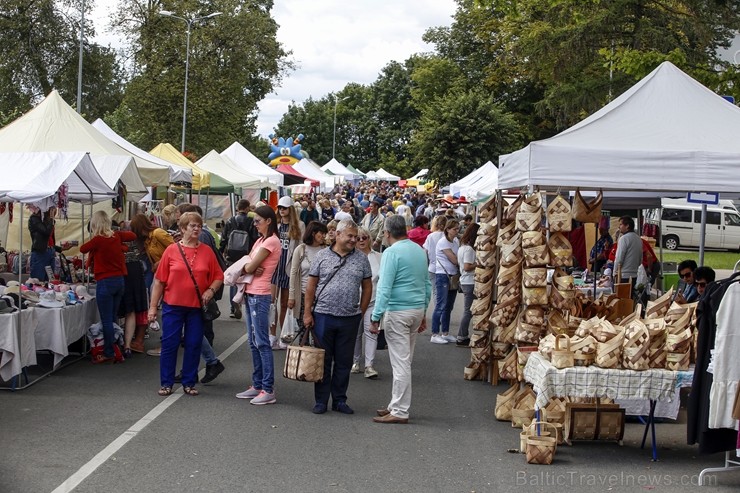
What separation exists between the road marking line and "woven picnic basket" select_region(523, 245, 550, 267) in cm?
379

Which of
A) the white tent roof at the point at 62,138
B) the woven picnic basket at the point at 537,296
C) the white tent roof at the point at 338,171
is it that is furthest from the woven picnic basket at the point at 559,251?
the white tent roof at the point at 338,171

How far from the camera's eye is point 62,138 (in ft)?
43.2

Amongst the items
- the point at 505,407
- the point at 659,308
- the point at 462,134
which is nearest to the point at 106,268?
the point at 505,407

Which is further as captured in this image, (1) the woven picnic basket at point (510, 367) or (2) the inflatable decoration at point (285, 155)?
(2) the inflatable decoration at point (285, 155)

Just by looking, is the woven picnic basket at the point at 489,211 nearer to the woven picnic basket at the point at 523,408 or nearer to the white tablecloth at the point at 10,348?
the woven picnic basket at the point at 523,408

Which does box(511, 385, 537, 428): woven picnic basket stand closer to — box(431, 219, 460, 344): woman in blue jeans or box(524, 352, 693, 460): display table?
box(524, 352, 693, 460): display table

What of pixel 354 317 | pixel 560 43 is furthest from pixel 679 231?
pixel 354 317

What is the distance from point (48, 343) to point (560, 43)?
23.0 m

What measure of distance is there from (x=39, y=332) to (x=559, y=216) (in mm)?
5878

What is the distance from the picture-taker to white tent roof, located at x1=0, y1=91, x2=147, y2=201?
12.6 meters

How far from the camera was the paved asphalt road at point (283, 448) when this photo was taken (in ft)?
21.8

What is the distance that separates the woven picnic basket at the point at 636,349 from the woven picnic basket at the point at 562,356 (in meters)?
0.43

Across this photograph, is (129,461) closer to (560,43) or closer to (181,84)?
(560,43)

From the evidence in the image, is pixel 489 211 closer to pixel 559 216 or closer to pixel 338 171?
pixel 559 216
